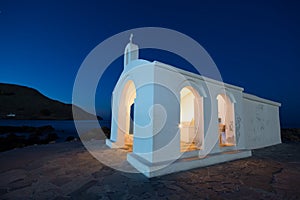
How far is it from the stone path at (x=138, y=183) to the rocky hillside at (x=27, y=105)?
55022 millimetres

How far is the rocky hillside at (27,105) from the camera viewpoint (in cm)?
4475

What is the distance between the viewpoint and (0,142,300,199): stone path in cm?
267

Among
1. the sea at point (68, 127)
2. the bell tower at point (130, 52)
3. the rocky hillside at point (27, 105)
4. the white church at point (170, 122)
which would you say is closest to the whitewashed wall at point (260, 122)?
the white church at point (170, 122)

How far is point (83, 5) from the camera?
952 cm

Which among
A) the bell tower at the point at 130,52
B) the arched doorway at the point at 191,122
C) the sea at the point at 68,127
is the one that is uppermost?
the bell tower at the point at 130,52

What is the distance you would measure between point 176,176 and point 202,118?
2.29m

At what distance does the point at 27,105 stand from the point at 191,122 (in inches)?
2290

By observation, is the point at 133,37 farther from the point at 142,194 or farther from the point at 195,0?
the point at 142,194

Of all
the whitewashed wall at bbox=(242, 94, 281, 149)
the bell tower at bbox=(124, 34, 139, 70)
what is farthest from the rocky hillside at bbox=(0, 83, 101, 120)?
the whitewashed wall at bbox=(242, 94, 281, 149)

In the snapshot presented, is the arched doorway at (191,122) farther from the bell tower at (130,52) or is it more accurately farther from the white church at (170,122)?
the bell tower at (130,52)

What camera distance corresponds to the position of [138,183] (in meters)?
3.21

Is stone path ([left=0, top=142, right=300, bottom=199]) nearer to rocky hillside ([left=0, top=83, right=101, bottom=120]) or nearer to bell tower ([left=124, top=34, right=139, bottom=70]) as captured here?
bell tower ([left=124, top=34, right=139, bottom=70])

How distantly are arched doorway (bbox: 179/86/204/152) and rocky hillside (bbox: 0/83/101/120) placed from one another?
55.4 metres

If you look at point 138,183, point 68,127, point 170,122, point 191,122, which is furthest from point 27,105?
point 138,183
